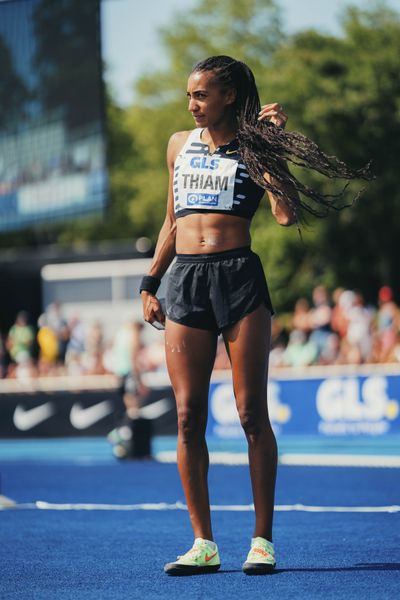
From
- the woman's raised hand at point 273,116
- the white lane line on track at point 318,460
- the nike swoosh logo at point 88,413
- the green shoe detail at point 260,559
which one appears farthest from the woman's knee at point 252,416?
the nike swoosh logo at point 88,413

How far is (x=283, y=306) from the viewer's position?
43.7 metres

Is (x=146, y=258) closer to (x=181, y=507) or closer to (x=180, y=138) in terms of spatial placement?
(x=181, y=507)

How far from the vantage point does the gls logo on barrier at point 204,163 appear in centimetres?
563

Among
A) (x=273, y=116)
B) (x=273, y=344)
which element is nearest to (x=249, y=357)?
(x=273, y=116)

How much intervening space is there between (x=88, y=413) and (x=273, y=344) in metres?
3.53

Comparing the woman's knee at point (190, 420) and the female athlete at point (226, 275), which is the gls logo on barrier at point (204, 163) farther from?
the woman's knee at point (190, 420)

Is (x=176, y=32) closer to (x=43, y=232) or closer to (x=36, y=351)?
(x=43, y=232)

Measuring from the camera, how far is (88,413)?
19.7m

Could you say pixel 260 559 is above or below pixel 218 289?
below

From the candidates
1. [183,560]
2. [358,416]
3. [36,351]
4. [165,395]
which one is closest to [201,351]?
[183,560]

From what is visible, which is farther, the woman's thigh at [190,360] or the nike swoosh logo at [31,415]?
the nike swoosh logo at [31,415]

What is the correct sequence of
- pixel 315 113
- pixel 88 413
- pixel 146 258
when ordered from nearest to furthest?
1. pixel 88 413
2. pixel 146 258
3. pixel 315 113

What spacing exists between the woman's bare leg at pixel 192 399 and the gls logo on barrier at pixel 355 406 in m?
10.7

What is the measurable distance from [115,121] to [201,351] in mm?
55304
